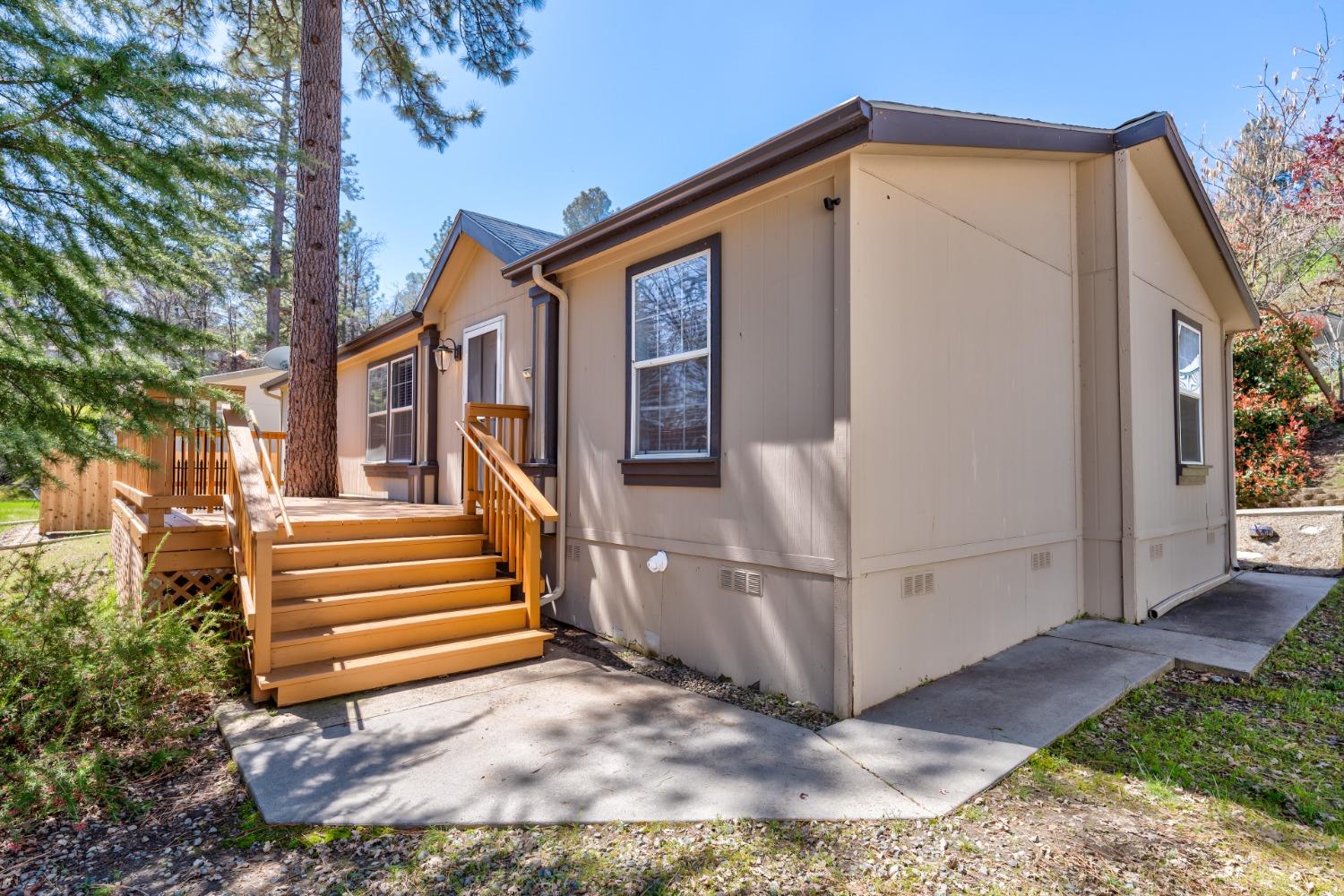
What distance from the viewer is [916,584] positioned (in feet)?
13.1

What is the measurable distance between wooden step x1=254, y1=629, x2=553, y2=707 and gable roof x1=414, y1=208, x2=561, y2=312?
3587 mm

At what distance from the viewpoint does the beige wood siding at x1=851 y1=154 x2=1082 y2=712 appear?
372cm

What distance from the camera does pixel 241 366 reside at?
80.3 ft

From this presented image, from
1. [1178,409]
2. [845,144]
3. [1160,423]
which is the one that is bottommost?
[1160,423]

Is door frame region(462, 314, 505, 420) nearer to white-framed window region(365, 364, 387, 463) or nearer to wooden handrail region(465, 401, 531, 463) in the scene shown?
wooden handrail region(465, 401, 531, 463)

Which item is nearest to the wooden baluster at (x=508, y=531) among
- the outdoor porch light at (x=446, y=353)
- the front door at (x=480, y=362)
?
the front door at (x=480, y=362)

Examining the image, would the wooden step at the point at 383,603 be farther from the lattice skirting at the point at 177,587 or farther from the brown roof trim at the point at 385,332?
the brown roof trim at the point at 385,332

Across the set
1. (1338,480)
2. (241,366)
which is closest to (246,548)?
(1338,480)

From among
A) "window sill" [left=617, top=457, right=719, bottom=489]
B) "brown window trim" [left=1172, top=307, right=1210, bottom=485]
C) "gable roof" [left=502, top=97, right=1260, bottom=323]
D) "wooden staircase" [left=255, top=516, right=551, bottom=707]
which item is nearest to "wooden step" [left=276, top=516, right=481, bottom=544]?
"wooden staircase" [left=255, top=516, right=551, bottom=707]

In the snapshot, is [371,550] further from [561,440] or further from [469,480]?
[561,440]

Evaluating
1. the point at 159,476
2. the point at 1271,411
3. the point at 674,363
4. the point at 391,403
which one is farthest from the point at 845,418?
the point at 1271,411

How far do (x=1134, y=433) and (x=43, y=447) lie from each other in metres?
6.80

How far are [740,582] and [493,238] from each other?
14.7 feet

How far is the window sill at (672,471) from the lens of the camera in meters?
4.36
